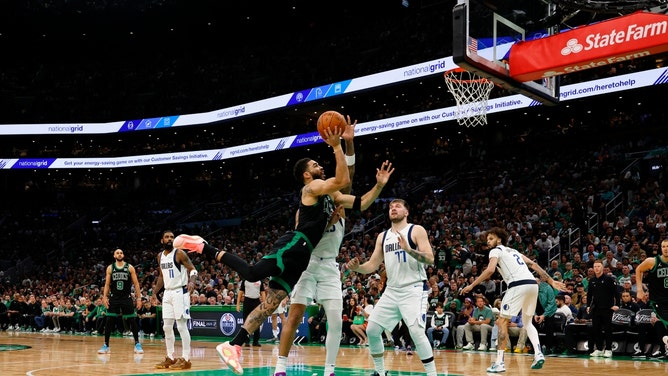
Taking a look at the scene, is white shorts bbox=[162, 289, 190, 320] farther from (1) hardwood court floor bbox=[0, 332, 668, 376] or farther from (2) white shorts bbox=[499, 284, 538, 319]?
(2) white shorts bbox=[499, 284, 538, 319]

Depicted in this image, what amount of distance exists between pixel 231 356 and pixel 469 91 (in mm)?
10549

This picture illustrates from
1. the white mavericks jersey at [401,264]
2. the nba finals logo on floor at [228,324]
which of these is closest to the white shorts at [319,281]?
the white mavericks jersey at [401,264]

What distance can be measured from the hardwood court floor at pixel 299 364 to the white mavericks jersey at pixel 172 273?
133 centimetres

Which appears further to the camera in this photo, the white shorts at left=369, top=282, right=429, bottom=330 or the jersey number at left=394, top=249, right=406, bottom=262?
the jersey number at left=394, top=249, right=406, bottom=262

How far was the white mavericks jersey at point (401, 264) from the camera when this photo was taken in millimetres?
8055

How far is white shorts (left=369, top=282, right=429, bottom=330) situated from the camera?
7883mm

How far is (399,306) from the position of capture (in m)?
7.94

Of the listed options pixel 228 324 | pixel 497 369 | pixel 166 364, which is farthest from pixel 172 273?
pixel 228 324

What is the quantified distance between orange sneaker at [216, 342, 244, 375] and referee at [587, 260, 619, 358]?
896cm

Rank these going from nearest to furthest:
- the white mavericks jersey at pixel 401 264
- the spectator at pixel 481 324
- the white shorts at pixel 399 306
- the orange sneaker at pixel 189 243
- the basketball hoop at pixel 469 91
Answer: the orange sneaker at pixel 189 243
the white shorts at pixel 399 306
the white mavericks jersey at pixel 401 264
the basketball hoop at pixel 469 91
the spectator at pixel 481 324

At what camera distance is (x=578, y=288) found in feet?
51.2

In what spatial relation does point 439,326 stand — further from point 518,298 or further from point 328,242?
point 328,242

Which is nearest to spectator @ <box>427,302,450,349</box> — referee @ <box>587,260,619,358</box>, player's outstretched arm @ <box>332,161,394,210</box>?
referee @ <box>587,260,619,358</box>

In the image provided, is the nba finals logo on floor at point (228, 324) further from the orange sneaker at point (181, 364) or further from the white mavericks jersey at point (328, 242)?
the white mavericks jersey at point (328, 242)
